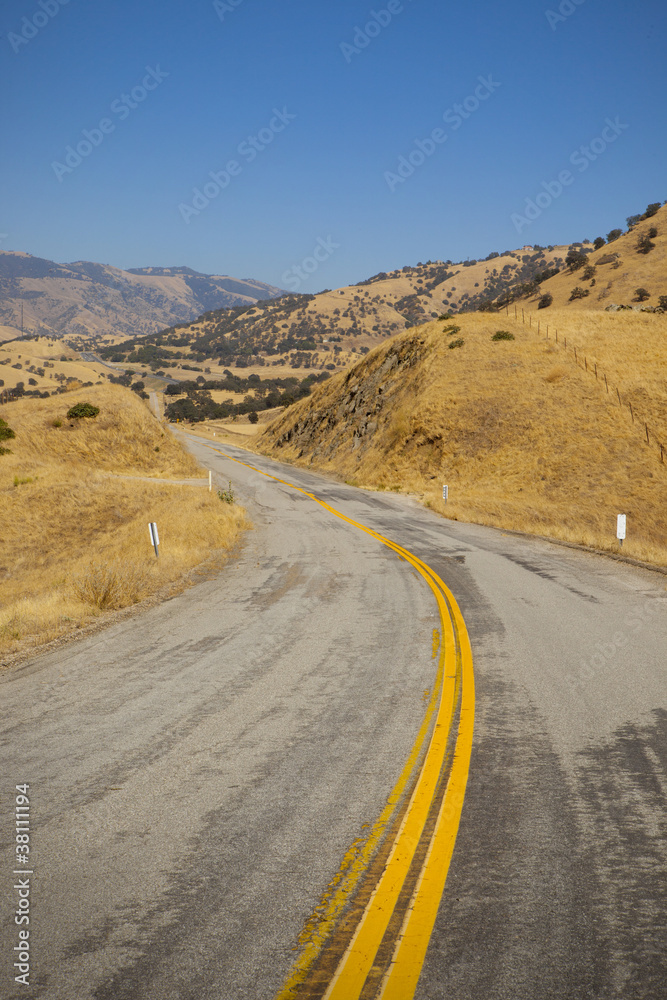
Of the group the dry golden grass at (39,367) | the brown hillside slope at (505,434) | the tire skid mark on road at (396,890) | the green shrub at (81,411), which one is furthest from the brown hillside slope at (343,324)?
the tire skid mark on road at (396,890)

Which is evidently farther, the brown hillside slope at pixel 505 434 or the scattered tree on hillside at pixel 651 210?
the scattered tree on hillside at pixel 651 210

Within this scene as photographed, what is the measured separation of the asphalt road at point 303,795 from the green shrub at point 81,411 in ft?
97.2

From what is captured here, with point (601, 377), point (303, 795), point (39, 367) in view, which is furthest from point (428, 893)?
point (39, 367)

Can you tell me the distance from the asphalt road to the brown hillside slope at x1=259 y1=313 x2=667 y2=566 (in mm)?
9217

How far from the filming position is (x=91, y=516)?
2311 cm

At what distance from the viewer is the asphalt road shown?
279cm

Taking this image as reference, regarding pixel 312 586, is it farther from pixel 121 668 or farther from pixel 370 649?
pixel 121 668

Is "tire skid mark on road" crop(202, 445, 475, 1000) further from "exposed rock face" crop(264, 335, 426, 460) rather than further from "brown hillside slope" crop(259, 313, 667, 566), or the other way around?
"exposed rock face" crop(264, 335, 426, 460)

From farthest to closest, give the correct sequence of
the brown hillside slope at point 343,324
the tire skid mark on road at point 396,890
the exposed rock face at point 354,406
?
1. the brown hillside slope at point 343,324
2. the exposed rock face at point 354,406
3. the tire skid mark on road at point 396,890

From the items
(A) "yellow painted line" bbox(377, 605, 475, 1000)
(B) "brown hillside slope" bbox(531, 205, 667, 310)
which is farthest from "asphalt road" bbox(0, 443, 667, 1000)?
(B) "brown hillside slope" bbox(531, 205, 667, 310)

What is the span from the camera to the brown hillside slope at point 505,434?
2350 cm

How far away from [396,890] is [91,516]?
873 inches

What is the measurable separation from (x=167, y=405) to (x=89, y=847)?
94.9 meters

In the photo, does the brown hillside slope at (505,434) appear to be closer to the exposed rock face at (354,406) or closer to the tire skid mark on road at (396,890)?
the exposed rock face at (354,406)
